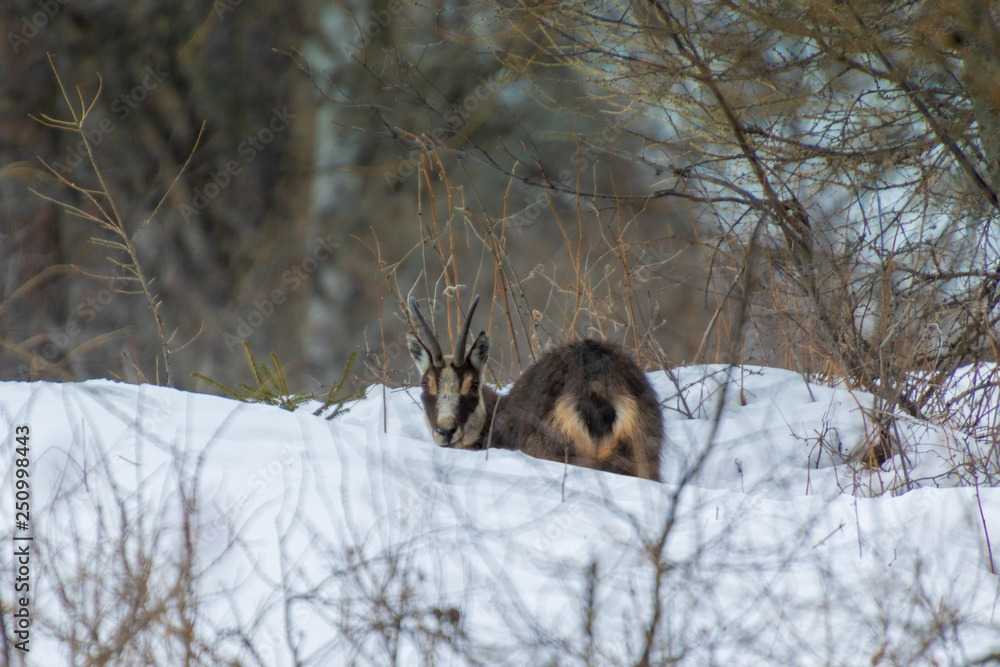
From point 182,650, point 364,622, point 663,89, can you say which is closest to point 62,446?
point 182,650

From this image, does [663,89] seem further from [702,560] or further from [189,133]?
[189,133]

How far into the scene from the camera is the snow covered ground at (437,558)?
254cm

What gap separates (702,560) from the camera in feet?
10.1

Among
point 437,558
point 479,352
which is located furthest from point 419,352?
point 437,558

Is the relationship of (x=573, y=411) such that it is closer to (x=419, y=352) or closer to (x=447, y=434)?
(x=447, y=434)

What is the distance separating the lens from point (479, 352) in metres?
5.87

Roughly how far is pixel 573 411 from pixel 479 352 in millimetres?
1197

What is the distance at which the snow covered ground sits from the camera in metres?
2.54

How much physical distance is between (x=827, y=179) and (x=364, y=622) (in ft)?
12.1

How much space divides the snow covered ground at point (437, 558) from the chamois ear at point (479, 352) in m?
1.46

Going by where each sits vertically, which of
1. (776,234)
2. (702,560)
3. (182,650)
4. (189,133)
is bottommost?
(182,650)

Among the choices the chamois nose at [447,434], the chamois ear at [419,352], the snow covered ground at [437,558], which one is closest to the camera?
the snow covered ground at [437,558]

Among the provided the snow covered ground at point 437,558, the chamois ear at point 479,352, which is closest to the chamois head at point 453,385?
the chamois ear at point 479,352

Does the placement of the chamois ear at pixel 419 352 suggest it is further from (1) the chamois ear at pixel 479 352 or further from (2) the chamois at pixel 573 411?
(1) the chamois ear at pixel 479 352
